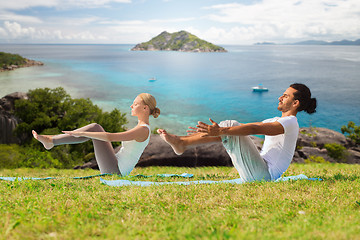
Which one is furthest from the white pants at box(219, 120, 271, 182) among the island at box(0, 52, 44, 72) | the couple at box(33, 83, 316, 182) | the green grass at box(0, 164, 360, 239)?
the island at box(0, 52, 44, 72)

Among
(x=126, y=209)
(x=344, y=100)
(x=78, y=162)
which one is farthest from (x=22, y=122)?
(x=344, y=100)

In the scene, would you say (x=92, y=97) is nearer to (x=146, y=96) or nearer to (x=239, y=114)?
(x=239, y=114)

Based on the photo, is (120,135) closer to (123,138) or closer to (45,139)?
(123,138)

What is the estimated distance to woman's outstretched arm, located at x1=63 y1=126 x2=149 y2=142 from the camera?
14.4 feet

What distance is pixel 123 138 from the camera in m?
4.48

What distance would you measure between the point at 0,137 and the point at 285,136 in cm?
2467

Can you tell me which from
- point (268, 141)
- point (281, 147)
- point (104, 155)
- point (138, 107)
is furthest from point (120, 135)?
point (281, 147)

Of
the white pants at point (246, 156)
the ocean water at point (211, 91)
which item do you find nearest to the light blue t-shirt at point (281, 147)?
the white pants at point (246, 156)

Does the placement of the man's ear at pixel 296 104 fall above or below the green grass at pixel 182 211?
above

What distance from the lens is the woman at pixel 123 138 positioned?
4.65 meters

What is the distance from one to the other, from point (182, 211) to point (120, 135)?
1890 mm

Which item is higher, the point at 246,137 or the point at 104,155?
the point at 246,137

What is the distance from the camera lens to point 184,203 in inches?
126

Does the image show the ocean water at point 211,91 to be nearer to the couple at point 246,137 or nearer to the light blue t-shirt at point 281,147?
the couple at point 246,137
